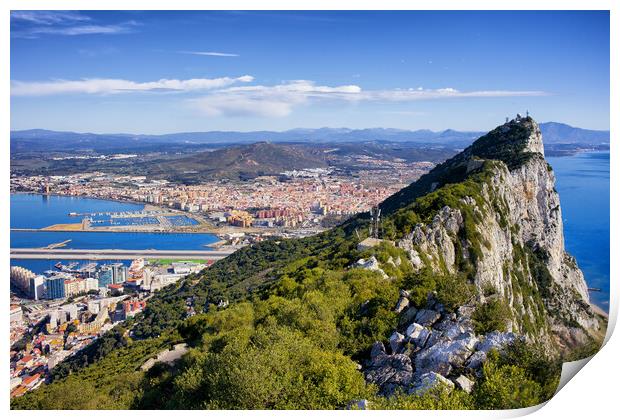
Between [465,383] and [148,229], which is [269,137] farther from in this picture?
[465,383]

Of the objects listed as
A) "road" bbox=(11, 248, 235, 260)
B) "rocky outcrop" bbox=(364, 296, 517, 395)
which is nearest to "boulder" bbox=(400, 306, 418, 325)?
"rocky outcrop" bbox=(364, 296, 517, 395)

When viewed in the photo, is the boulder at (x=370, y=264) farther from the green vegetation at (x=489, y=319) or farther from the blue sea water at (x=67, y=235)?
the blue sea water at (x=67, y=235)

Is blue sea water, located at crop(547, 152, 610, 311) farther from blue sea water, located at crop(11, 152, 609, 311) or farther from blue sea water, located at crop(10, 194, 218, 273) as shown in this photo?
blue sea water, located at crop(10, 194, 218, 273)

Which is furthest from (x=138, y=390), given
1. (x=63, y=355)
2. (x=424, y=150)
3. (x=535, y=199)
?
(x=424, y=150)

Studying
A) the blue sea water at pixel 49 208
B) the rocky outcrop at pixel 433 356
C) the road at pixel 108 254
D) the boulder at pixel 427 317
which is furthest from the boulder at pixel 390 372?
the blue sea water at pixel 49 208

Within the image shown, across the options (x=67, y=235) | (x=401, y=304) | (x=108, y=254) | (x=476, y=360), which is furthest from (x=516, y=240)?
(x=67, y=235)
